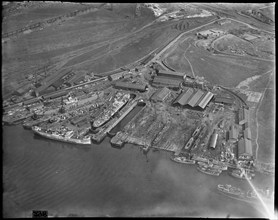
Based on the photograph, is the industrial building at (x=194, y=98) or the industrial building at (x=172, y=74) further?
the industrial building at (x=172, y=74)

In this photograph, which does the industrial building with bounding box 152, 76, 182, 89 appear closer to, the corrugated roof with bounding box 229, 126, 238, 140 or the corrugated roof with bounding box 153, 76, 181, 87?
the corrugated roof with bounding box 153, 76, 181, 87

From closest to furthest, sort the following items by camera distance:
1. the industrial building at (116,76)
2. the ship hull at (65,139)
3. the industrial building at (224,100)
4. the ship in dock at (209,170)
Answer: the ship in dock at (209,170) < the ship hull at (65,139) < the industrial building at (224,100) < the industrial building at (116,76)

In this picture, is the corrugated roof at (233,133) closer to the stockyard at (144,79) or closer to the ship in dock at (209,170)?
the stockyard at (144,79)

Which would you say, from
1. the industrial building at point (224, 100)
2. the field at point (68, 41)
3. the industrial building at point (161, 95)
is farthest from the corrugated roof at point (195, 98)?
the field at point (68, 41)

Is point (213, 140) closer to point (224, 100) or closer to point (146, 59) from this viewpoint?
point (224, 100)

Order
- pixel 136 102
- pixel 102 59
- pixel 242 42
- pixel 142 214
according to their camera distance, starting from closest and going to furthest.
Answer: pixel 142 214 → pixel 136 102 → pixel 102 59 → pixel 242 42

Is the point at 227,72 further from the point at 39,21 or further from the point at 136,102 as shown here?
the point at 39,21

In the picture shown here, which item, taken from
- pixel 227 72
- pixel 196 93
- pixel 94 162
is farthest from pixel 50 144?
pixel 227 72
